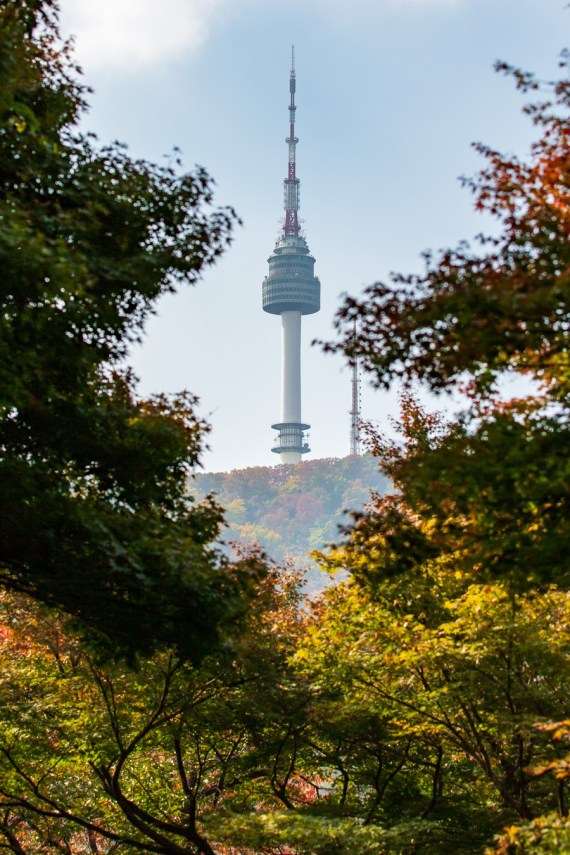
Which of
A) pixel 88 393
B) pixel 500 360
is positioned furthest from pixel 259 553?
pixel 500 360

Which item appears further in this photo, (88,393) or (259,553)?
(259,553)

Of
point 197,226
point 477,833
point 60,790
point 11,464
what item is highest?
point 197,226

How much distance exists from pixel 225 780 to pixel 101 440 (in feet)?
37.9

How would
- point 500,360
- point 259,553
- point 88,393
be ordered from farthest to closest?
point 259,553, point 88,393, point 500,360

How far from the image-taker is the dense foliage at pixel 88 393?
8984 mm

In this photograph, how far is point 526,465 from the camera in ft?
22.0

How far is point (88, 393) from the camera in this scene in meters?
10.5

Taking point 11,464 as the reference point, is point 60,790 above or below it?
below

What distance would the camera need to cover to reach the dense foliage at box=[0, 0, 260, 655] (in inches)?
354

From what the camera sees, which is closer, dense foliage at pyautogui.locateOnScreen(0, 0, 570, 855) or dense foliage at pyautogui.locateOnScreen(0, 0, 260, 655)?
dense foliage at pyautogui.locateOnScreen(0, 0, 570, 855)

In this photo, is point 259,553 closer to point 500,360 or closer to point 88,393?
point 88,393

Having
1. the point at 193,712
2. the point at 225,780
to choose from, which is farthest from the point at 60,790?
the point at 193,712

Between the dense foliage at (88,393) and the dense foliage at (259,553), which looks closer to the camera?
the dense foliage at (259,553)

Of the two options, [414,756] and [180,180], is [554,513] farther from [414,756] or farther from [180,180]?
[414,756]
